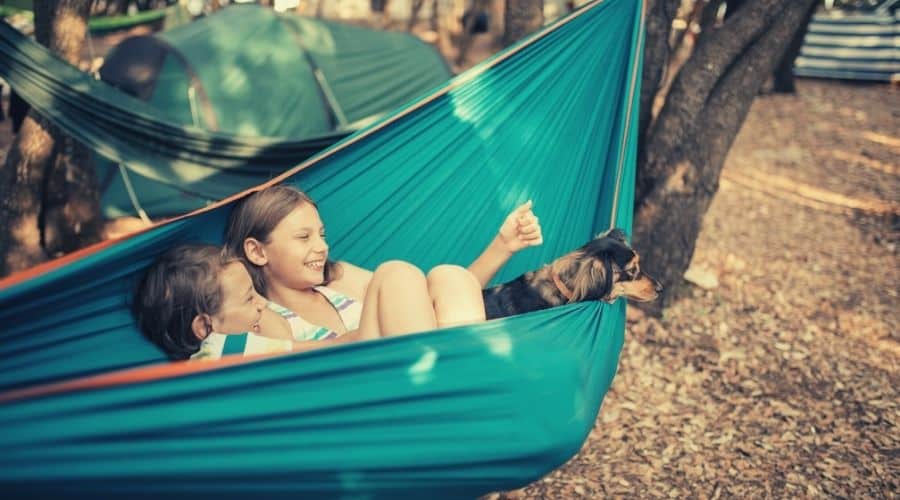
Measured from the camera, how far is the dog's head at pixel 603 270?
1846mm

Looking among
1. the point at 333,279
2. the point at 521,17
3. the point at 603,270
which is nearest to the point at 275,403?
the point at 333,279

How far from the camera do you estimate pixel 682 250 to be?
2.87 metres

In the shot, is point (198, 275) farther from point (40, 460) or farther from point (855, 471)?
point (855, 471)

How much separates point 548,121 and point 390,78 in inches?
104

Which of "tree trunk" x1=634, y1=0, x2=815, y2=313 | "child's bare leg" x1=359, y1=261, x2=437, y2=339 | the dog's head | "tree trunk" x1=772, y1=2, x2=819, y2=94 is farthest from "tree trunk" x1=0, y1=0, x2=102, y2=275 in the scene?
"tree trunk" x1=772, y1=2, x2=819, y2=94

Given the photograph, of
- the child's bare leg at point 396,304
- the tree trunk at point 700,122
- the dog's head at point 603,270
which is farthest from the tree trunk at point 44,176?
the tree trunk at point 700,122

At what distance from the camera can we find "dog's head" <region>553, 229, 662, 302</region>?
185 cm

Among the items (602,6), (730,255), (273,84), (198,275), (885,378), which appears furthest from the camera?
(273,84)

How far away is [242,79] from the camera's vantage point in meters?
4.08

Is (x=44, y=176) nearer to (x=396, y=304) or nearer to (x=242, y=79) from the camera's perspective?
(x=242, y=79)

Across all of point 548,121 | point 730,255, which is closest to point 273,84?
point 548,121

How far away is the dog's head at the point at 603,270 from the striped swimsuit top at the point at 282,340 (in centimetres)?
55

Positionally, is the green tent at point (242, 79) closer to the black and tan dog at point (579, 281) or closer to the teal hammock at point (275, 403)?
the black and tan dog at point (579, 281)

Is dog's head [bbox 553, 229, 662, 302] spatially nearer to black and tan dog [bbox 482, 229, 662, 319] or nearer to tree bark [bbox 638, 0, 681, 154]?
black and tan dog [bbox 482, 229, 662, 319]
